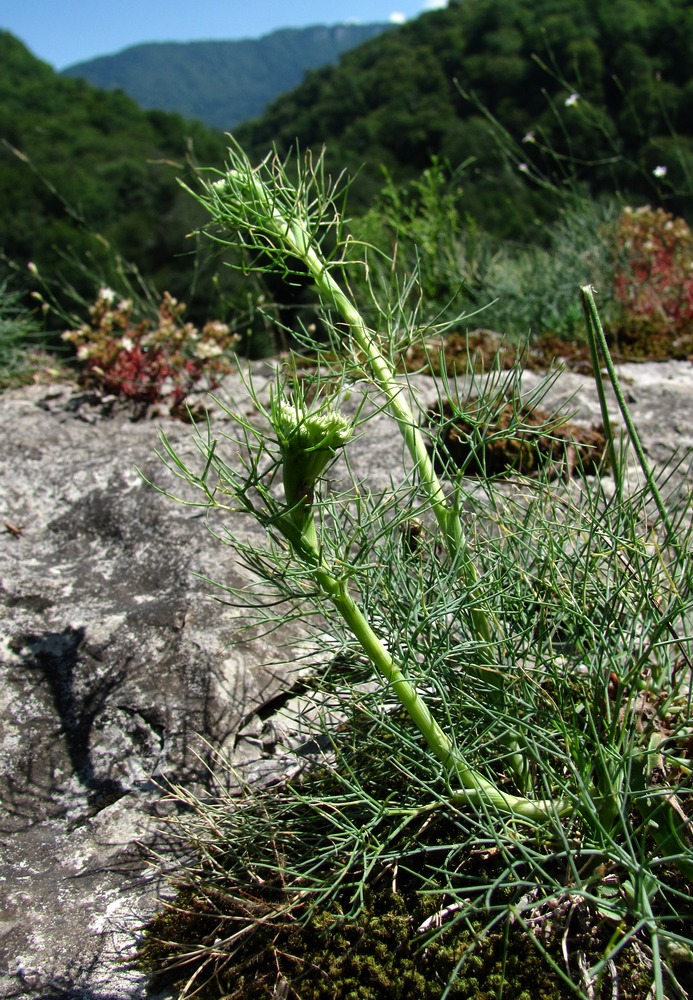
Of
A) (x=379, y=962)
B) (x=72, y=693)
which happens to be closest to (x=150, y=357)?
(x=72, y=693)

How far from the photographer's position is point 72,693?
2086mm

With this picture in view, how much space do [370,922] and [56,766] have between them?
954 mm

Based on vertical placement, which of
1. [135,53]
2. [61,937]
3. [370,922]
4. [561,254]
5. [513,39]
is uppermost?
[135,53]

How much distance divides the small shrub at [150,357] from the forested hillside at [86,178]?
1.96 ft

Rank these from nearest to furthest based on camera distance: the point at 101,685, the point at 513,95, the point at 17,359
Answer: the point at 101,685, the point at 17,359, the point at 513,95

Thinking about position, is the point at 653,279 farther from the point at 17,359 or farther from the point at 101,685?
the point at 101,685

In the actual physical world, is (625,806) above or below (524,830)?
above

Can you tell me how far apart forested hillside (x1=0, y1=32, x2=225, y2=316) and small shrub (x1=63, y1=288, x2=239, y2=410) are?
0.60 metres

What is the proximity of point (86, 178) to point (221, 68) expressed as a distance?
18064cm

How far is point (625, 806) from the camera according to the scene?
1320 millimetres

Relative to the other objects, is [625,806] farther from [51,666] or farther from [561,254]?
[561,254]

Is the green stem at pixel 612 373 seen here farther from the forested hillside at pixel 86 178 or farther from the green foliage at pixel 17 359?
the forested hillside at pixel 86 178

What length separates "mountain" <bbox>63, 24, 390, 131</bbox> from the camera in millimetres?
147375

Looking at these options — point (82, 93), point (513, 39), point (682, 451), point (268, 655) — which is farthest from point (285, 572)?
point (82, 93)
